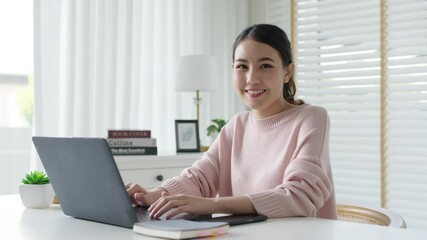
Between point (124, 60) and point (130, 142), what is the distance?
73 centimetres

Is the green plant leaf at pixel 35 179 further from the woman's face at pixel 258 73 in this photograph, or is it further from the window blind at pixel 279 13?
the window blind at pixel 279 13

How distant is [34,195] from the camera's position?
1.74 m

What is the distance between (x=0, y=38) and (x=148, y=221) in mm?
2212

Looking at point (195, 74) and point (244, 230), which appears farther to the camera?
point (195, 74)

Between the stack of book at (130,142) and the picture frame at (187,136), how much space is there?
13.1 inches

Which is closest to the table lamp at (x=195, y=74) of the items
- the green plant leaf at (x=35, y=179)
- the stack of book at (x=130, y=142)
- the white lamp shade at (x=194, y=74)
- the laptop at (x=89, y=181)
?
the white lamp shade at (x=194, y=74)

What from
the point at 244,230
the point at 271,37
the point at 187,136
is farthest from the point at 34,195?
the point at 187,136

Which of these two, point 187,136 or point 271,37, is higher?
point 271,37

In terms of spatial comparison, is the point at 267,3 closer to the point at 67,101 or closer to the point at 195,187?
the point at 67,101

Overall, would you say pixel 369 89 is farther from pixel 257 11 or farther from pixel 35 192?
pixel 35 192

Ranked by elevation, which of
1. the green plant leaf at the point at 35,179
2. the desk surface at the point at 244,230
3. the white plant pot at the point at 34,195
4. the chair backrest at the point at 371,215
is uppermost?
the green plant leaf at the point at 35,179

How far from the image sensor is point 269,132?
1960mm

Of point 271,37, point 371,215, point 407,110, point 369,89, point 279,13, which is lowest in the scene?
point 371,215

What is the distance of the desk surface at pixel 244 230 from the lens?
1.30 m
